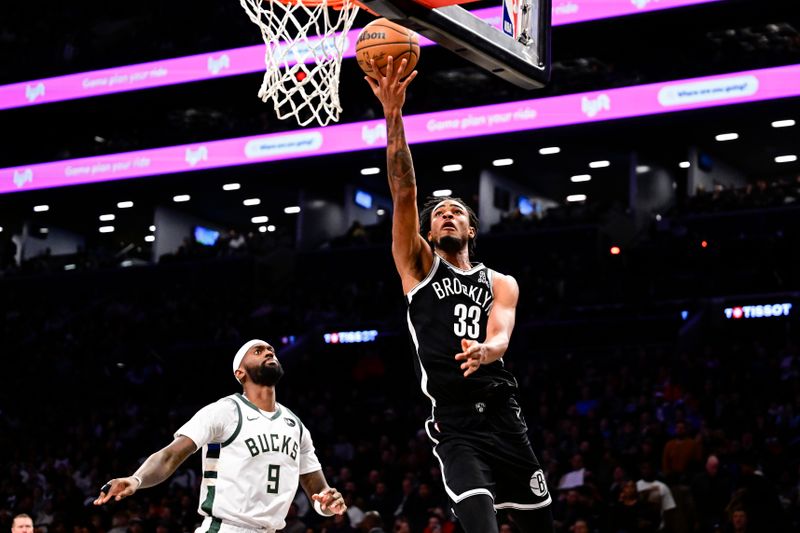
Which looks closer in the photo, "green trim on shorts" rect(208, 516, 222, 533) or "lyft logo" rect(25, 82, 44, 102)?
"green trim on shorts" rect(208, 516, 222, 533)

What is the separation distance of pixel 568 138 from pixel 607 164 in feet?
19.3

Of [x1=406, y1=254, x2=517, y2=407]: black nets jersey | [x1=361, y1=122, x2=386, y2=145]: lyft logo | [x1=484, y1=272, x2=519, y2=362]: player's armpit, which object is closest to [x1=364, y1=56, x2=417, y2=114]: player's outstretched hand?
[x1=406, y1=254, x2=517, y2=407]: black nets jersey

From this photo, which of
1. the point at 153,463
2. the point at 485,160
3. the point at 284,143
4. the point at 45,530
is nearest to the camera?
the point at 153,463

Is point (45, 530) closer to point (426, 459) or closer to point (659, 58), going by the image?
point (426, 459)

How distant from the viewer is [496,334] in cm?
557

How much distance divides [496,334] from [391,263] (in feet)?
71.7

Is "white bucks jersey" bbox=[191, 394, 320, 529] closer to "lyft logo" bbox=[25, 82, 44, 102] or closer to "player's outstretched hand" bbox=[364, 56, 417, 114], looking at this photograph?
"player's outstretched hand" bbox=[364, 56, 417, 114]

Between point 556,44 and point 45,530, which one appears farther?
point 556,44

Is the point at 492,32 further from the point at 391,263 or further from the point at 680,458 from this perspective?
the point at 391,263

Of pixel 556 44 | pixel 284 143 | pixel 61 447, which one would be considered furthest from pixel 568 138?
pixel 61 447

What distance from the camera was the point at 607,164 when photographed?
30.5 metres

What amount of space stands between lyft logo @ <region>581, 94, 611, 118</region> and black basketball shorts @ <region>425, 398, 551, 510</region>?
1890 cm

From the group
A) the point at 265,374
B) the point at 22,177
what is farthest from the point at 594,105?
the point at 265,374

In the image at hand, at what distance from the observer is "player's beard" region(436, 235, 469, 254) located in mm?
5879
